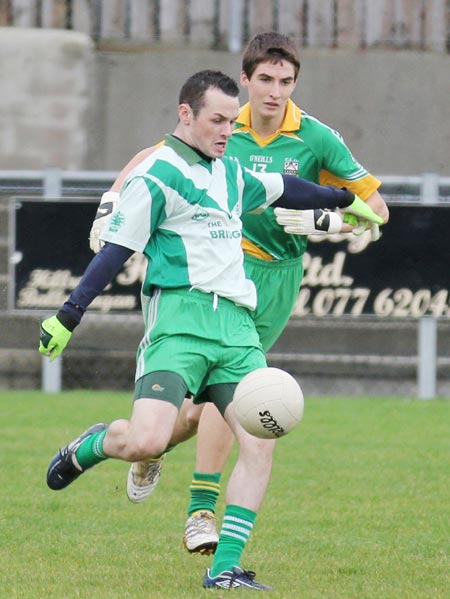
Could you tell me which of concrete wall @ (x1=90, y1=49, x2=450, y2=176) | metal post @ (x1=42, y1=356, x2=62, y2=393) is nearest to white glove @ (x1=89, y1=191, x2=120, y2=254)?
metal post @ (x1=42, y1=356, x2=62, y2=393)

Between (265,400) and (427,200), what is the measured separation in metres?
8.04

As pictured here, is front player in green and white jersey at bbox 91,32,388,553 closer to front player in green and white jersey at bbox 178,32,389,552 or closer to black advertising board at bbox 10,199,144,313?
front player in green and white jersey at bbox 178,32,389,552

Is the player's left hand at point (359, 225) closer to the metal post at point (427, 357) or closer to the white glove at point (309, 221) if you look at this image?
the white glove at point (309, 221)

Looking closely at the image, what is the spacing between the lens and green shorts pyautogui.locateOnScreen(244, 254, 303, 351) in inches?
252

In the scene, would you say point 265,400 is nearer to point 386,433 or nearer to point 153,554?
point 153,554

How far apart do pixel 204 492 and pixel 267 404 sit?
1.20 meters

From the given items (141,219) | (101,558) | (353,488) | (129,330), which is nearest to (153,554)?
(101,558)

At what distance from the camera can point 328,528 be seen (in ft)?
22.6

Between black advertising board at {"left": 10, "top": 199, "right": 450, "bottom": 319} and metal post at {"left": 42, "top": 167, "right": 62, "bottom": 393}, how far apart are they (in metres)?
0.38

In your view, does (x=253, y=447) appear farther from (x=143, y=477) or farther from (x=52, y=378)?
(x=52, y=378)

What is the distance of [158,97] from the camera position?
14.2m

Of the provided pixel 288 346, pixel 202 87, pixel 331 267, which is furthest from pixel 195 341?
pixel 288 346

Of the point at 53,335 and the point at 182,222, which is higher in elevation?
the point at 182,222

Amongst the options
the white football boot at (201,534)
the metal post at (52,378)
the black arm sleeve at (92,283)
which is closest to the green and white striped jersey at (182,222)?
the black arm sleeve at (92,283)
